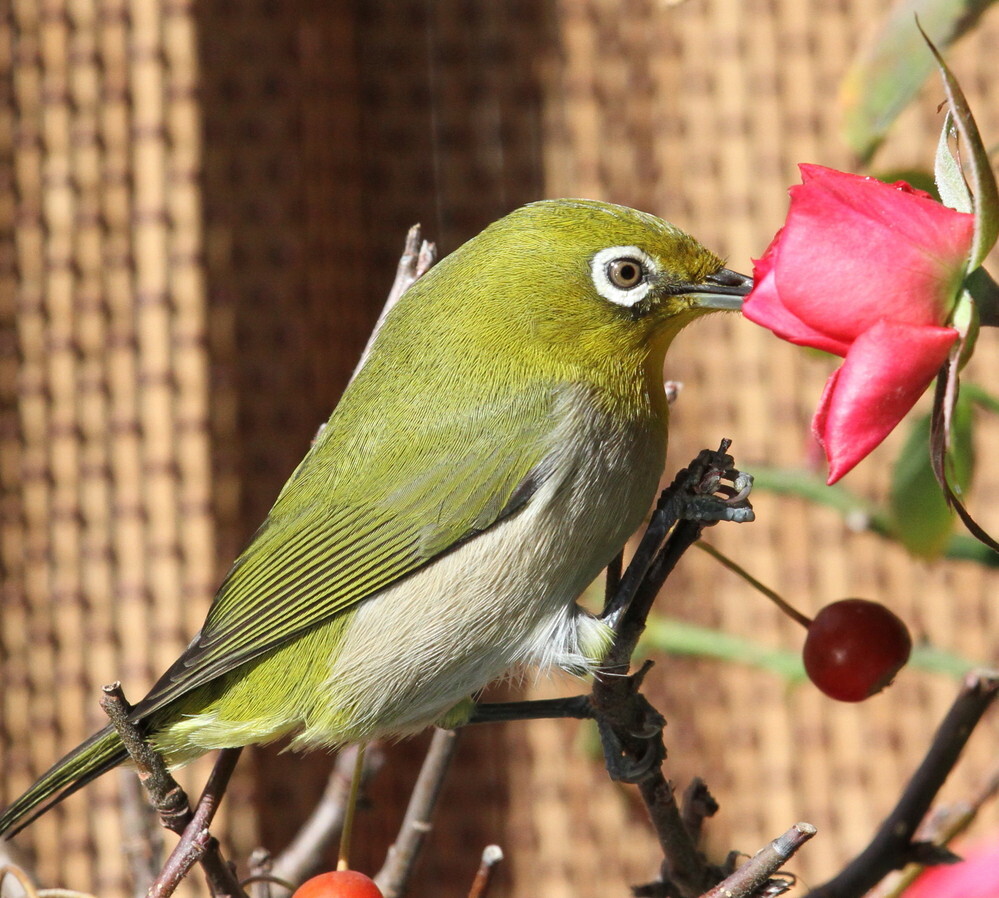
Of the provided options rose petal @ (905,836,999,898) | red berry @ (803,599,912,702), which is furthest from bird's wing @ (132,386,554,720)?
rose petal @ (905,836,999,898)

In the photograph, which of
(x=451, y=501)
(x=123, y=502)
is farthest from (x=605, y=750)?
(x=123, y=502)

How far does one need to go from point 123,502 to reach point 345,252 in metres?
1.04

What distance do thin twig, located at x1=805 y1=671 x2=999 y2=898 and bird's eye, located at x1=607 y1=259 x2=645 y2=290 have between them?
0.56 meters

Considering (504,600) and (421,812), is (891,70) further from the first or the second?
(421,812)

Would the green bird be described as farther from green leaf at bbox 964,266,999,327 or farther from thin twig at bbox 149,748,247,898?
green leaf at bbox 964,266,999,327

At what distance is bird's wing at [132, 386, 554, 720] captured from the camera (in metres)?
1.39

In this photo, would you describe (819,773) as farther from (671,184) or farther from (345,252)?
(345,252)

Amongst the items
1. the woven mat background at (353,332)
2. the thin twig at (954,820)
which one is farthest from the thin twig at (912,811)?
the woven mat background at (353,332)

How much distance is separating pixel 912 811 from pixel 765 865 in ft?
1.36

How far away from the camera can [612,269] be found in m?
1.39

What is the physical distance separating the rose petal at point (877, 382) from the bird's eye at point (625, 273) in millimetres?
672

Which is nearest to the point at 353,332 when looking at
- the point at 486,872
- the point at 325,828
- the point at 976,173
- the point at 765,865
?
the point at 325,828

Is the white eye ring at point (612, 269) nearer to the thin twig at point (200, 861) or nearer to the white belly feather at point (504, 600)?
the white belly feather at point (504, 600)

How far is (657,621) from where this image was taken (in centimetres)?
197
